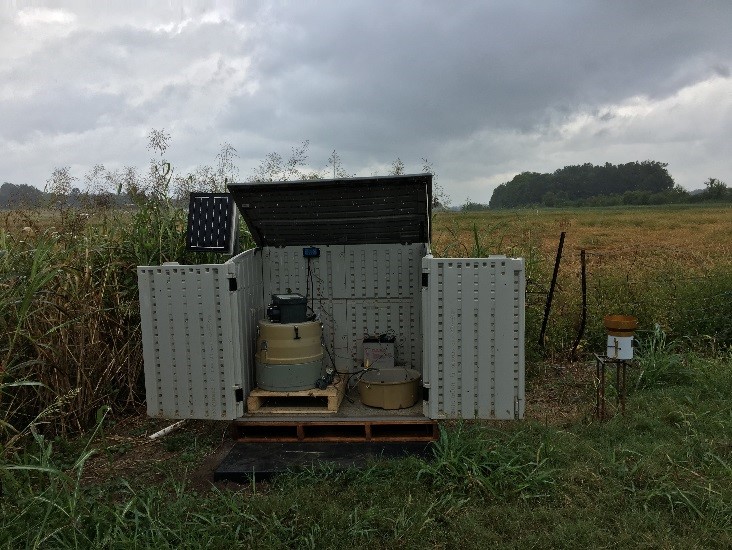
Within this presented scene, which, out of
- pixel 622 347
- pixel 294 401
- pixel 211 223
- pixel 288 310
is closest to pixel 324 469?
pixel 294 401

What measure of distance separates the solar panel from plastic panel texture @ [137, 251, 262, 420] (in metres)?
0.40

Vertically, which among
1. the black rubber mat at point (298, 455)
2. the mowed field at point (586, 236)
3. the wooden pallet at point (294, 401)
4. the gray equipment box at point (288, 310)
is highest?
the mowed field at point (586, 236)

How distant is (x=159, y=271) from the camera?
14.5 ft

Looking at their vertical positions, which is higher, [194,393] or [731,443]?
[194,393]

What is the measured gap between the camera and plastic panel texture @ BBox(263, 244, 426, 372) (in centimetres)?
523

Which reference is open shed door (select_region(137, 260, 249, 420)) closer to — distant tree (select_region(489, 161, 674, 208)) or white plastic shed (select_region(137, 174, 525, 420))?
white plastic shed (select_region(137, 174, 525, 420))

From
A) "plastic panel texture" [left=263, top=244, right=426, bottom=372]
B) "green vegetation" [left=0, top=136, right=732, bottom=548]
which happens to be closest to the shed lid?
"plastic panel texture" [left=263, top=244, right=426, bottom=372]

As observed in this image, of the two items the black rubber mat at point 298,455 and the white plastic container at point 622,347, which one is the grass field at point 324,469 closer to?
the black rubber mat at point 298,455

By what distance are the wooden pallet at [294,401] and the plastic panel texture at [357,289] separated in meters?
0.69

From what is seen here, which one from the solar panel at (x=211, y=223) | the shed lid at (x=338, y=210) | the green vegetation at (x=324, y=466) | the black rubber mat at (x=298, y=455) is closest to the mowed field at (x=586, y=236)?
the green vegetation at (x=324, y=466)

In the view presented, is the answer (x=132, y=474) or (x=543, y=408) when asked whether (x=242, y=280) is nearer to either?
(x=132, y=474)

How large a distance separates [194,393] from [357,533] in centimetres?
194

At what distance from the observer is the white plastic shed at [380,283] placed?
4223 millimetres

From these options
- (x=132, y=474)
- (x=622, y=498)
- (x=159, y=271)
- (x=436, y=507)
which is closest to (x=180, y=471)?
(x=132, y=474)
